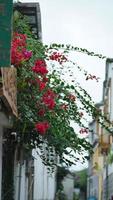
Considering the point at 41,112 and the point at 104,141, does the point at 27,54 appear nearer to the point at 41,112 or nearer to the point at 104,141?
the point at 41,112

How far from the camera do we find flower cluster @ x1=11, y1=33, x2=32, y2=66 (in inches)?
401

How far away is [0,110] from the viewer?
9680mm

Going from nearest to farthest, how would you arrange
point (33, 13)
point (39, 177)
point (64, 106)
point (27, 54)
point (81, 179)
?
1. point (27, 54)
2. point (64, 106)
3. point (33, 13)
4. point (39, 177)
5. point (81, 179)

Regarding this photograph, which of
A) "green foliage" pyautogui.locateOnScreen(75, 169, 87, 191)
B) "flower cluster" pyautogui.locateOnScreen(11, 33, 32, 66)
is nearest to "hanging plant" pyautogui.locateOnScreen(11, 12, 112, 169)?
"flower cluster" pyautogui.locateOnScreen(11, 33, 32, 66)

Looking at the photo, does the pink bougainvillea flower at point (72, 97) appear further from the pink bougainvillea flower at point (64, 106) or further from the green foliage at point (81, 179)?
the green foliage at point (81, 179)

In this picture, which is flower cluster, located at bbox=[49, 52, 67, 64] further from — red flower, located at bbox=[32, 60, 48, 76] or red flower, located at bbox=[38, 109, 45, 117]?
red flower, located at bbox=[38, 109, 45, 117]

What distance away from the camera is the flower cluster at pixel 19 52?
10.2 metres

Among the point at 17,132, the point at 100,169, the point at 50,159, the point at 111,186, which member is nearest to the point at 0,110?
Answer: the point at 17,132

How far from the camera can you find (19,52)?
10305 mm

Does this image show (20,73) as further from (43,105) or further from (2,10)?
(2,10)

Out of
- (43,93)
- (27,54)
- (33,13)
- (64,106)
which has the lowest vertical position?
(64,106)

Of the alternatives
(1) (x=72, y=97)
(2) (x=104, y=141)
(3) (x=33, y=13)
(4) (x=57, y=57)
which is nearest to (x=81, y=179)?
(2) (x=104, y=141)

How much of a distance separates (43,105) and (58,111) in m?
0.51

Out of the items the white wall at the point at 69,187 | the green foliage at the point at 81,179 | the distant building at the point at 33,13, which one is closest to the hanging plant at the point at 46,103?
the distant building at the point at 33,13
